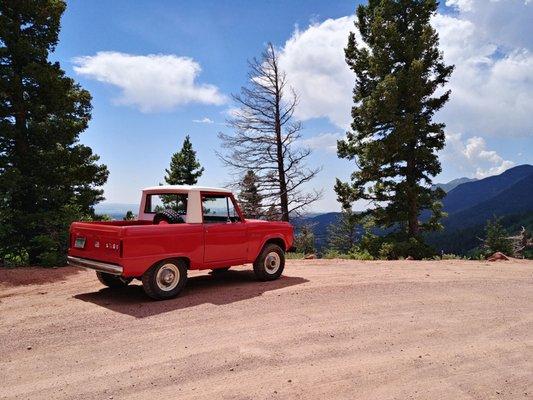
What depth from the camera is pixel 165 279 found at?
7395 mm

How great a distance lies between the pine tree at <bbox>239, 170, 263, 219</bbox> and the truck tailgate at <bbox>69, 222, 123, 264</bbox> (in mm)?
13735

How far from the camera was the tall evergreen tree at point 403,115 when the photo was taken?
1778 centimetres

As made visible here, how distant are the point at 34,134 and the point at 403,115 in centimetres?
1542

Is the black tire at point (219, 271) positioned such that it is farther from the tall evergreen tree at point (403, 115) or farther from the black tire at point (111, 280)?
the tall evergreen tree at point (403, 115)

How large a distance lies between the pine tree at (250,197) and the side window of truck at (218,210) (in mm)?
12796

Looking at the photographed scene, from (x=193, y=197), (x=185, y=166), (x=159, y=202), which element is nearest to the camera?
(x=193, y=197)

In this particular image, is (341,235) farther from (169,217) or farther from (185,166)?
(169,217)

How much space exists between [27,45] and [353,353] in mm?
14495

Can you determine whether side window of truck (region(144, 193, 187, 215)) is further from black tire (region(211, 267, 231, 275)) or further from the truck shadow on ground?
black tire (region(211, 267, 231, 275))

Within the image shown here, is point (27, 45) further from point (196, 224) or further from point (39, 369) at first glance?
point (39, 369)

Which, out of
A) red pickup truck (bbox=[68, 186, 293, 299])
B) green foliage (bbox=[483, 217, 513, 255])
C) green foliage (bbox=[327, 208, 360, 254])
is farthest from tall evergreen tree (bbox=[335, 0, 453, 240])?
green foliage (bbox=[327, 208, 360, 254])

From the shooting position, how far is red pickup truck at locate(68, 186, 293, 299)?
6.90m

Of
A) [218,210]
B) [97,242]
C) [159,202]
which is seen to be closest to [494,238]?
[218,210]

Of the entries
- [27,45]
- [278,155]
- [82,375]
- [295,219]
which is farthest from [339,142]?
[82,375]
